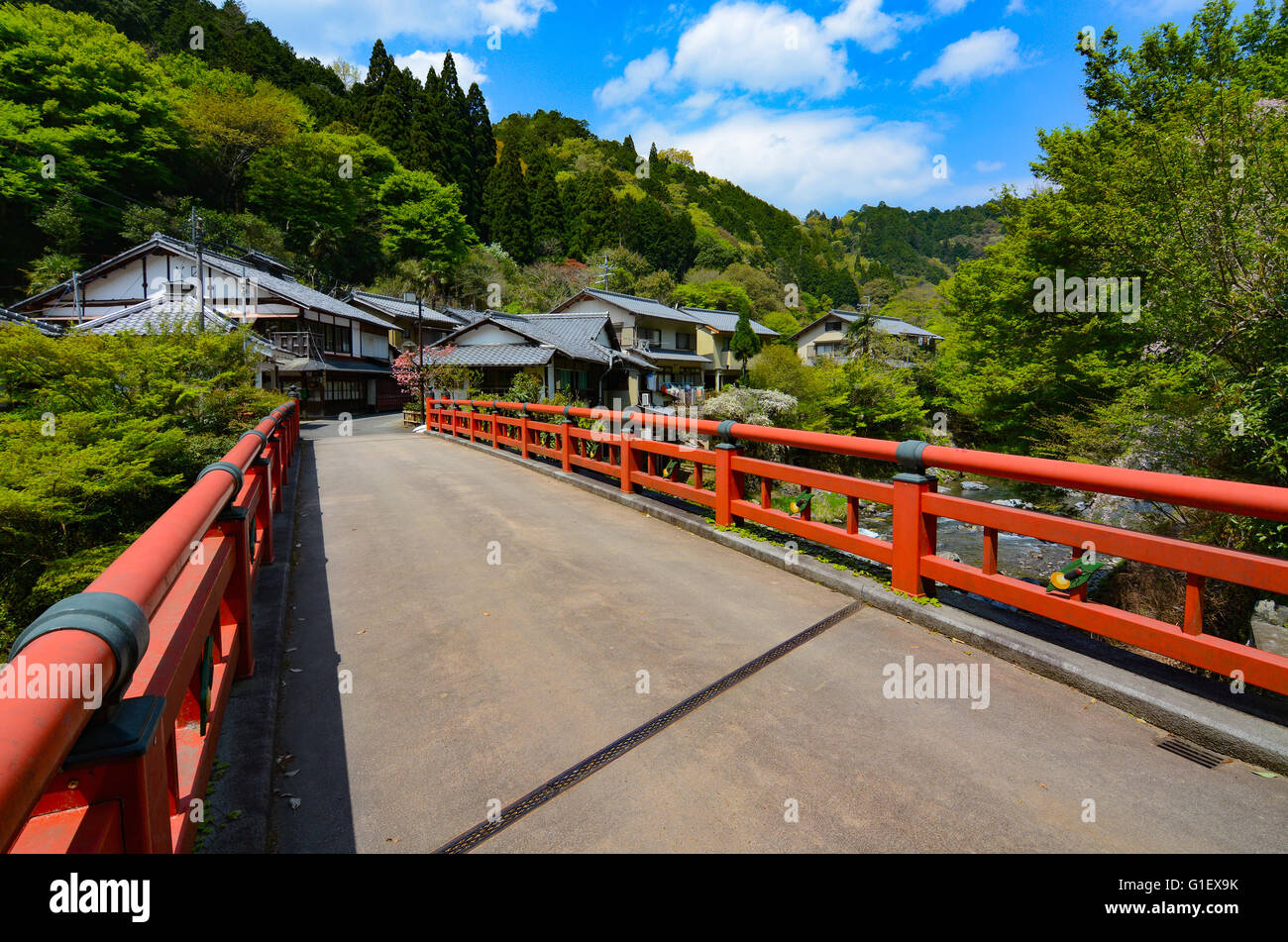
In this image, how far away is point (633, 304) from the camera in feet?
136

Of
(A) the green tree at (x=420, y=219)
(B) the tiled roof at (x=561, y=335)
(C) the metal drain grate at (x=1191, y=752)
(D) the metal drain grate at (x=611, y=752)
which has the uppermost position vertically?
(A) the green tree at (x=420, y=219)

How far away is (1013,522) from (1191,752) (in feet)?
4.16

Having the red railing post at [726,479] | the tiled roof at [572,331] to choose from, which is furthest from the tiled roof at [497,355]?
the red railing post at [726,479]

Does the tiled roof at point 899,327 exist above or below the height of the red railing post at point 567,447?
above

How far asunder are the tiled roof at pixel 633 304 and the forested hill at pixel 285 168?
9709 millimetres

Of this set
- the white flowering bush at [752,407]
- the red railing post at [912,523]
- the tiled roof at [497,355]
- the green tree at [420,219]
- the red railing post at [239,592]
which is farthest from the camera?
the green tree at [420,219]

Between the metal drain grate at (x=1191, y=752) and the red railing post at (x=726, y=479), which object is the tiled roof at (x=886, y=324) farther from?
the metal drain grate at (x=1191, y=752)

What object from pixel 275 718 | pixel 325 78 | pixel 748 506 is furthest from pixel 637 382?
pixel 325 78

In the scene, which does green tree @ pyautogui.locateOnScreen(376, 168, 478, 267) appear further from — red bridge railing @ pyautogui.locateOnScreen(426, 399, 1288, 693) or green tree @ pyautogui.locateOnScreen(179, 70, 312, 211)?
red bridge railing @ pyautogui.locateOnScreen(426, 399, 1288, 693)

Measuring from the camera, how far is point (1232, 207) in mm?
9602

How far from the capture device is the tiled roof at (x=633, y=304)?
4028cm

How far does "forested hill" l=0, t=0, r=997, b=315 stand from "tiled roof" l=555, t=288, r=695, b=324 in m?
9.71
